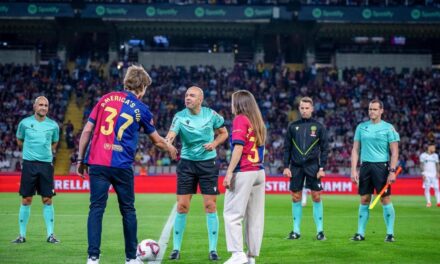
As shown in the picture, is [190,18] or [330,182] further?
[190,18]

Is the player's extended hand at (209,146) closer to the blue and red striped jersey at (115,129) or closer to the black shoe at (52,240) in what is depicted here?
the blue and red striped jersey at (115,129)

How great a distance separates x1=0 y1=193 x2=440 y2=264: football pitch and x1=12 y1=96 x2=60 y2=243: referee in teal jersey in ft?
1.64

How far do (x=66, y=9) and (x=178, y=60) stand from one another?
823 cm

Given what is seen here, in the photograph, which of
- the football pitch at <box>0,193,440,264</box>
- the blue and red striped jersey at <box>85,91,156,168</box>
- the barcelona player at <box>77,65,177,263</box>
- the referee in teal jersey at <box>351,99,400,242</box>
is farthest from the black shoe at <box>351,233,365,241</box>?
the blue and red striped jersey at <box>85,91,156,168</box>

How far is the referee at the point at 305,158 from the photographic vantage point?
1186 cm

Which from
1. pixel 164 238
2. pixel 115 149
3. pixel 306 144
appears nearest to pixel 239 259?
pixel 115 149

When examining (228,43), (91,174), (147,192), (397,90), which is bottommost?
(147,192)

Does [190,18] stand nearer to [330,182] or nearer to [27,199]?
[330,182]

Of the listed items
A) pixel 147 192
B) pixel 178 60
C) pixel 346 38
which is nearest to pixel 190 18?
pixel 178 60

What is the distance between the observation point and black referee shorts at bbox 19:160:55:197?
439 inches

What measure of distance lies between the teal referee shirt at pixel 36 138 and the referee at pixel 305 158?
436 cm

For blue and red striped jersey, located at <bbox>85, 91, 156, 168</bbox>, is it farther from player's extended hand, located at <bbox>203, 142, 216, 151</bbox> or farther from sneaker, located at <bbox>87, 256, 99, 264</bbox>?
player's extended hand, located at <bbox>203, 142, 216, 151</bbox>

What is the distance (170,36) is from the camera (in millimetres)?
46125

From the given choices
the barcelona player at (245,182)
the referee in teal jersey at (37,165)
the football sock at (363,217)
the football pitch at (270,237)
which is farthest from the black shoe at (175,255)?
the football sock at (363,217)
